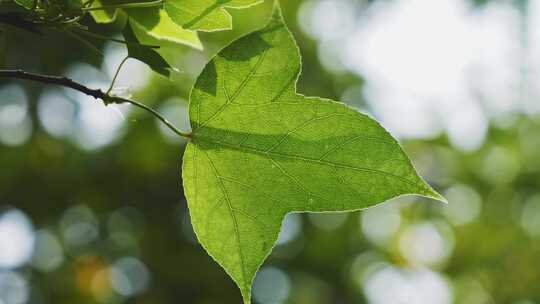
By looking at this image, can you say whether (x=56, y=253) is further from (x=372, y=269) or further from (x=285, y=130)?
(x=285, y=130)

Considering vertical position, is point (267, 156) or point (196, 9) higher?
point (196, 9)

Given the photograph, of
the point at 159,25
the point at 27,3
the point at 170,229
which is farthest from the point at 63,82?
the point at 170,229

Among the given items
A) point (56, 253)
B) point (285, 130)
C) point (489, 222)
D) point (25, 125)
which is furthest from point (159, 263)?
point (285, 130)

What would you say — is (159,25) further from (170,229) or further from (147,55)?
(170,229)

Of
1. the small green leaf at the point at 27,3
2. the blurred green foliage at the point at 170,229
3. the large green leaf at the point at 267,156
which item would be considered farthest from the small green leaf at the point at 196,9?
the blurred green foliage at the point at 170,229

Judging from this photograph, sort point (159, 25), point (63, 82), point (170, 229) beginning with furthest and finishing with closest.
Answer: point (170, 229), point (159, 25), point (63, 82)

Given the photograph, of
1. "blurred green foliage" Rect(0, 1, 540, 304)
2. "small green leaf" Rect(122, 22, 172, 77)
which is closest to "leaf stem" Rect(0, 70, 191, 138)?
"small green leaf" Rect(122, 22, 172, 77)

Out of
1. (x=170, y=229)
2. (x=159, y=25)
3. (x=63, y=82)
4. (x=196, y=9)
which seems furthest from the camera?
(x=170, y=229)
